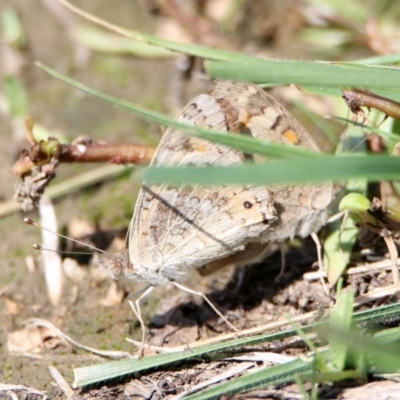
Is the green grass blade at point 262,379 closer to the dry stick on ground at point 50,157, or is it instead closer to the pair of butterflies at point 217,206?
the pair of butterflies at point 217,206

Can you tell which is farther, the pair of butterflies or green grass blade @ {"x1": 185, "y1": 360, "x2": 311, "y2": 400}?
the pair of butterflies

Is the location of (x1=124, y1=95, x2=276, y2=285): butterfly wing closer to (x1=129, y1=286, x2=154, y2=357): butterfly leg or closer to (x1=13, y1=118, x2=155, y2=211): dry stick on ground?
(x1=129, y1=286, x2=154, y2=357): butterfly leg

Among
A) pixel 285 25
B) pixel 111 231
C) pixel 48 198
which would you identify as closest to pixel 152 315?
pixel 111 231

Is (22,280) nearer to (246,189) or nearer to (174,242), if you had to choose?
(174,242)

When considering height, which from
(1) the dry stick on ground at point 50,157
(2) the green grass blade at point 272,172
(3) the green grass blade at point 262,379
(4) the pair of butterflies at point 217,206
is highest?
(1) the dry stick on ground at point 50,157

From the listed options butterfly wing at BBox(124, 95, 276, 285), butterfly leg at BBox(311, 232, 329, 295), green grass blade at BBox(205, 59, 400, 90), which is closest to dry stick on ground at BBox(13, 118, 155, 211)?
butterfly wing at BBox(124, 95, 276, 285)

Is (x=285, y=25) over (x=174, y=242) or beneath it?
over

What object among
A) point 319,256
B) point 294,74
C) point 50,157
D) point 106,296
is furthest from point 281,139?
point 106,296

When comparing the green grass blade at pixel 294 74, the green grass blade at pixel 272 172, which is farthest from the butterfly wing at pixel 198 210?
the green grass blade at pixel 272 172
